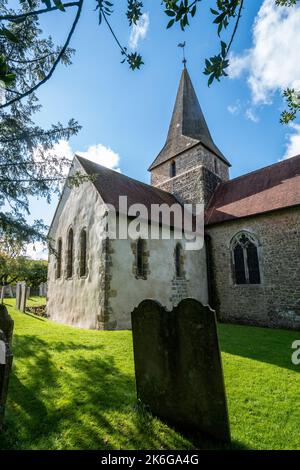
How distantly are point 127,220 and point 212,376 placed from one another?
8.10 m

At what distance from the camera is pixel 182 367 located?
303 centimetres

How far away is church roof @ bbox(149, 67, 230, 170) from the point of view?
1809 centimetres

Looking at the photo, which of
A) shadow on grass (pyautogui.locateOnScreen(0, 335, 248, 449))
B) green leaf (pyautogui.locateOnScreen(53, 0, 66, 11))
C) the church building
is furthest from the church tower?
green leaf (pyautogui.locateOnScreen(53, 0, 66, 11))

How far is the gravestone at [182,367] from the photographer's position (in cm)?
274

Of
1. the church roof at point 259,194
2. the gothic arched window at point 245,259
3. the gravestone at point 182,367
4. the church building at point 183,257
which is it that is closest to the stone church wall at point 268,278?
the church building at point 183,257

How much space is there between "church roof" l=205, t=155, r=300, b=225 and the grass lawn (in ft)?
24.1

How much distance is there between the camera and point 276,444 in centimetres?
265

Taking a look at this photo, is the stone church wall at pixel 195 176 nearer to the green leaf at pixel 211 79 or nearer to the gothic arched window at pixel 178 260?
the gothic arched window at pixel 178 260

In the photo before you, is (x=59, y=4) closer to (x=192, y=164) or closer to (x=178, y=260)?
(x=178, y=260)

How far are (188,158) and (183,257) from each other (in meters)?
8.46

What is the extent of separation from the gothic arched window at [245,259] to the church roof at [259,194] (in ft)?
3.97

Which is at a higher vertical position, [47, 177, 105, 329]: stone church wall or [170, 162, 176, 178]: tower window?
[170, 162, 176, 178]: tower window

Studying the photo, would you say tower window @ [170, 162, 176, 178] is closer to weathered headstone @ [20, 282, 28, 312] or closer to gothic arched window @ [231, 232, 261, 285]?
gothic arched window @ [231, 232, 261, 285]

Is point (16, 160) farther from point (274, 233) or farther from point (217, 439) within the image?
point (274, 233)
